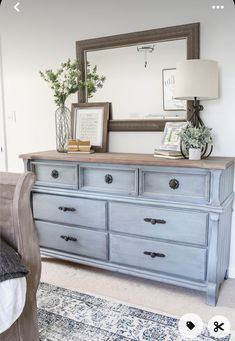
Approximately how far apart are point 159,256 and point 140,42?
162 cm

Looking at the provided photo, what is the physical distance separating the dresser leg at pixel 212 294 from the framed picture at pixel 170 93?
126 centimetres

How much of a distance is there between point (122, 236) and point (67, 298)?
552mm

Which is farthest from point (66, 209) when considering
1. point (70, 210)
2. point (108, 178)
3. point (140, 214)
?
A: point (140, 214)

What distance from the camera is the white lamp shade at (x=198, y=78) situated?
211 cm

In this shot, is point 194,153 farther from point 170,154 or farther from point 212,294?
point 212,294

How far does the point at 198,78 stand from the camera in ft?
6.93

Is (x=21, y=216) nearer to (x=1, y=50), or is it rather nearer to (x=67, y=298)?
(x=67, y=298)

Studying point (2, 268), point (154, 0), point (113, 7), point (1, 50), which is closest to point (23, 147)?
point (1, 50)

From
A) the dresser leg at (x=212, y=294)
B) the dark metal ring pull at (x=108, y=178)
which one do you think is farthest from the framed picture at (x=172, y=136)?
the dresser leg at (x=212, y=294)

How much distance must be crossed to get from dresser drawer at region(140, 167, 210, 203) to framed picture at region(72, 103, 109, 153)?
69 cm

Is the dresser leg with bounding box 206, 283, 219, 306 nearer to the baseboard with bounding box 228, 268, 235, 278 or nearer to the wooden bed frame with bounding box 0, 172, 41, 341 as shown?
the baseboard with bounding box 228, 268, 235, 278

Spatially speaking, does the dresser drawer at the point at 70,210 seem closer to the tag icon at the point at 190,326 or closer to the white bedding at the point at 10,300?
the tag icon at the point at 190,326

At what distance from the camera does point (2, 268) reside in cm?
127

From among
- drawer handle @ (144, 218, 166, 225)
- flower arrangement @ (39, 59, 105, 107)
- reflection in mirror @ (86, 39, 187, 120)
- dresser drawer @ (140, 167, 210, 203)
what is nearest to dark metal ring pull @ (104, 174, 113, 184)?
dresser drawer @ (140, 167, 210, 203)
